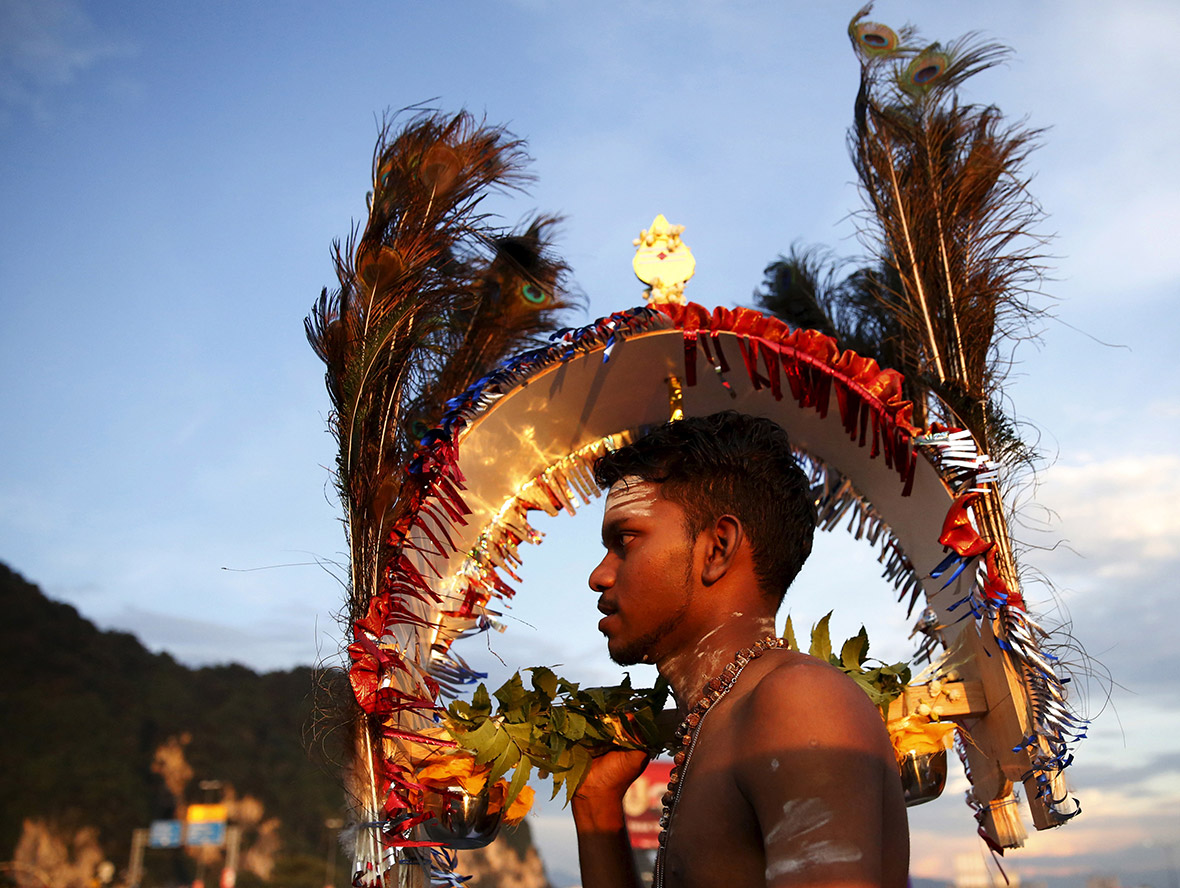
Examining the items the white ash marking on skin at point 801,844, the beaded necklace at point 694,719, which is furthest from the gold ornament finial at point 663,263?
the white ash marking on skin at point 801,844

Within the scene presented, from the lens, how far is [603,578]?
6.74ft

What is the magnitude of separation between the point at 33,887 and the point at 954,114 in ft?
145

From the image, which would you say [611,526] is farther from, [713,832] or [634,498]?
[713,832]

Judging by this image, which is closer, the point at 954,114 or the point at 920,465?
the point at 920,465

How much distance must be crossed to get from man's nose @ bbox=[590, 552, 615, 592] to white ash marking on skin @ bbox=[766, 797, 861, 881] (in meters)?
0.63

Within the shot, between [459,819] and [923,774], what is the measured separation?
4.81 ft

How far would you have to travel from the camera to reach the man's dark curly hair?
6.66ft

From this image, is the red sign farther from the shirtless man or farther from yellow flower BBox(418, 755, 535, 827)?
the shirtless man

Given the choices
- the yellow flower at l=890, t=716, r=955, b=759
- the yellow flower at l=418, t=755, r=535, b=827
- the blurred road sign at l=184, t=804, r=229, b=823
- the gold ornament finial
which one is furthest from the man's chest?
the blurred road sign at l=184, t=804, r=229, b=823

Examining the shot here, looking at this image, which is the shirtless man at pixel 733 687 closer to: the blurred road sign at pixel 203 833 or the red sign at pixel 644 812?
the red sign at pixel 644 812

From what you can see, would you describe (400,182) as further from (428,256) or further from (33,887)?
(33,887)

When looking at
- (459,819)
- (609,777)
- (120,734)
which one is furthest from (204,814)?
(609,777)

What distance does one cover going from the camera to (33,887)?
3753cm

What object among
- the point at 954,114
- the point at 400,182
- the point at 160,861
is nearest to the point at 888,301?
the point at 954,114
